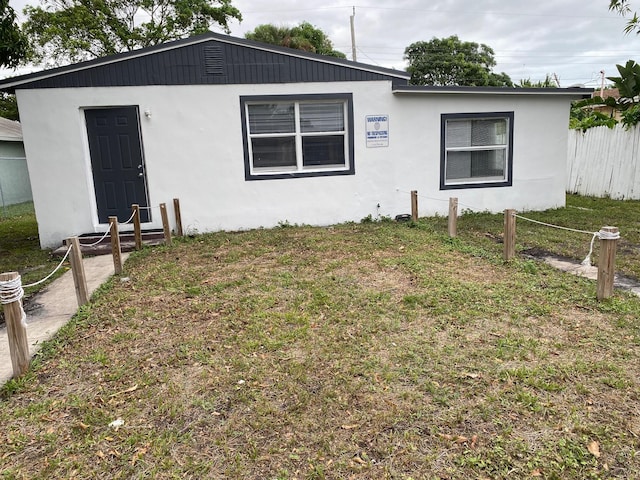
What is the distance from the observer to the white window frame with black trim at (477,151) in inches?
349

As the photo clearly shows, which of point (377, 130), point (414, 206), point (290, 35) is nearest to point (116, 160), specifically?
point (377, 130)

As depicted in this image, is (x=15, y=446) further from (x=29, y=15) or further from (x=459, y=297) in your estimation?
(x=29, y=15)

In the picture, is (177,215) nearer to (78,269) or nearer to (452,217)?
(78,269)

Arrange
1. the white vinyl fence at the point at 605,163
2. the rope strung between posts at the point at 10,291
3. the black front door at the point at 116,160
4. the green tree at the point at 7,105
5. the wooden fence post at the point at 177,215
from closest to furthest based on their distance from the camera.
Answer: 1. the rope strung between posts at the point at 10,291
2. the black front door at the point at 116,160
3. the wooden fence post at the point at 177,215
4. the white vinyl fence at the point at 605,163
5. the green tree at the point at 7,105

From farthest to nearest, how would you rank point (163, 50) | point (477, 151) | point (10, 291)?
point (477, 151) < point (163, 50) < point (10, 291)

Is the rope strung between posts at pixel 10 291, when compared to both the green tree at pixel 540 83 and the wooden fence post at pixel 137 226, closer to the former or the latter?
the wooden fence post at pixel 137 226

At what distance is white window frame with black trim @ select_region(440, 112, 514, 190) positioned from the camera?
8859 millimetres

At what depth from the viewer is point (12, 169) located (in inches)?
620

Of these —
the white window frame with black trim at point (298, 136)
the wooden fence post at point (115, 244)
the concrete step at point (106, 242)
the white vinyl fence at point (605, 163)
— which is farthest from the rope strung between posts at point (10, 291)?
the white vinyl fence at point (605, 163)

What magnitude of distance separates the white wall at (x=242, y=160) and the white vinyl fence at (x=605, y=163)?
2.98 metres

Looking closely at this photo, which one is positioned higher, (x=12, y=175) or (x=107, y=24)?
(x=107, y=24)

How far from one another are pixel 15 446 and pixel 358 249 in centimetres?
464

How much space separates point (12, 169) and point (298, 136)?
1311cm

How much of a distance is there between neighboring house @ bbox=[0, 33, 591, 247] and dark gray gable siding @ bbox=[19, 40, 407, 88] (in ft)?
0.06
